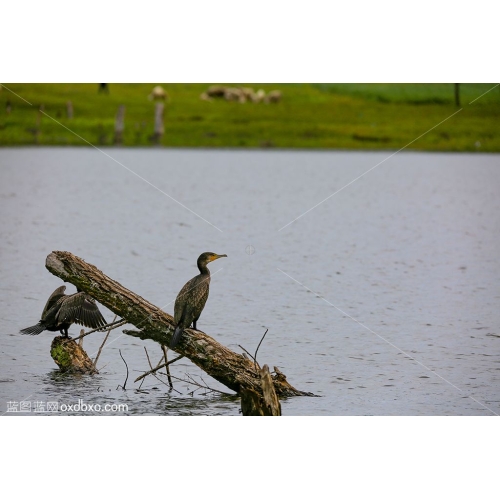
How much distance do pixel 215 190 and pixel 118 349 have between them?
14.4 meters

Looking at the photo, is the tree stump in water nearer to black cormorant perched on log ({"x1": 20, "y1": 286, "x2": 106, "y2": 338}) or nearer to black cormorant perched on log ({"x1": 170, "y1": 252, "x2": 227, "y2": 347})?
black cormorant perched on log ({"x1": 20, "y1": 286, "x2": 106, "y2": 338})

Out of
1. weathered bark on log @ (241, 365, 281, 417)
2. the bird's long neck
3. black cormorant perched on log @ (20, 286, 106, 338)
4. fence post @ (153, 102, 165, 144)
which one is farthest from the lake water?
the bird's long neck

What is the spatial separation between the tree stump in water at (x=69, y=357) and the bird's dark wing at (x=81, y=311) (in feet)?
1.16

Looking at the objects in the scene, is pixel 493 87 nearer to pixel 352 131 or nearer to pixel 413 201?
pixel 352 131

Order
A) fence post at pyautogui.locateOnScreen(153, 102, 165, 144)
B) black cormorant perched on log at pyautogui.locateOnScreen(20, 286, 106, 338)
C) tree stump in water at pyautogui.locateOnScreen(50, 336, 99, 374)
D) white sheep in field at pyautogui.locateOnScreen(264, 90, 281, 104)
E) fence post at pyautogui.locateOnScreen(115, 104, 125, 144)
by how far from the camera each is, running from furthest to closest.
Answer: fence post at pyautogui.locateOnScreen(153, 102, 165, 144) < white sheep in field at pyautogui.locateOnScreen(264, 90, 281, 104) < fence post at pyautogui.locateOnScreen(115, 104, 125, 144) < tree stump in water at pyautogui.locateOnScreen(50, 336, 99, 374) < black cormorant perched on log at pyautogui.locateOnScreen(20, 286, 106, 338)

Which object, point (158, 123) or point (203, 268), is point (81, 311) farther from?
point (158, 123)

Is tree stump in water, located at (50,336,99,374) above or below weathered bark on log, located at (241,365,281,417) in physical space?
above

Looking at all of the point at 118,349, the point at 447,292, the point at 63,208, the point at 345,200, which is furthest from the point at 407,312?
the point at 345,200

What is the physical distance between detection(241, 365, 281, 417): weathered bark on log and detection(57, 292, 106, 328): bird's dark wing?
202 centimetres

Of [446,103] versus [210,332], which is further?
[446,103]

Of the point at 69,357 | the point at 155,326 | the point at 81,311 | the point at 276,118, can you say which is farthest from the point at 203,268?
the point at 276,118

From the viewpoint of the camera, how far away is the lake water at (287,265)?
10891mm

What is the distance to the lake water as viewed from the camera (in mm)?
10891

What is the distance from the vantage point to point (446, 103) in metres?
15.6
